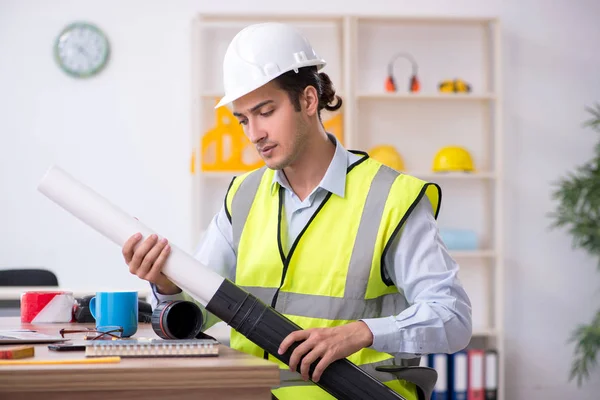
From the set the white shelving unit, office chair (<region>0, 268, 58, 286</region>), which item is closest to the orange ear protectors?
the white shelving unit

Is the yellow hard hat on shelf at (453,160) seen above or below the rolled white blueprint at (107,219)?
above

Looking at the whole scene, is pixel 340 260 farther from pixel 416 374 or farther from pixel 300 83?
pixel 300 83

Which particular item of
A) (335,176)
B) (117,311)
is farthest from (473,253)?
(117,311)

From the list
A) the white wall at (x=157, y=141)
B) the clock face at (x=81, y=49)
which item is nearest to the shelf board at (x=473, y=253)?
the white wall at (x=157, y=141)

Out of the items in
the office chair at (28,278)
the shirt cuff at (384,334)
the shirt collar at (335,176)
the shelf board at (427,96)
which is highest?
the shelf board at (427,96)

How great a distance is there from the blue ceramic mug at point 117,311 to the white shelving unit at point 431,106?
3.17 metres

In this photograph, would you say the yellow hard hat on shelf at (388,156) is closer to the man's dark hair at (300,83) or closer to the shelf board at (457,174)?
the shelf board at (457,174)

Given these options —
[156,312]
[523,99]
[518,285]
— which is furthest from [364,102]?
[156,312]

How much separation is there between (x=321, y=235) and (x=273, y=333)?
1.41 feet

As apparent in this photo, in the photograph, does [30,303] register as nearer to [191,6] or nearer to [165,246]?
[165,246]

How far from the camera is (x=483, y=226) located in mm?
5129

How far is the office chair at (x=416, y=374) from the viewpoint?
67.5 inches

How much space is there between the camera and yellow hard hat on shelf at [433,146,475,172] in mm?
4824

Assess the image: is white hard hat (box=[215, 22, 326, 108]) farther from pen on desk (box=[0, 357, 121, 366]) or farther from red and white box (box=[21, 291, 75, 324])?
pen on desk (box=[0, 357, 121, 366])
